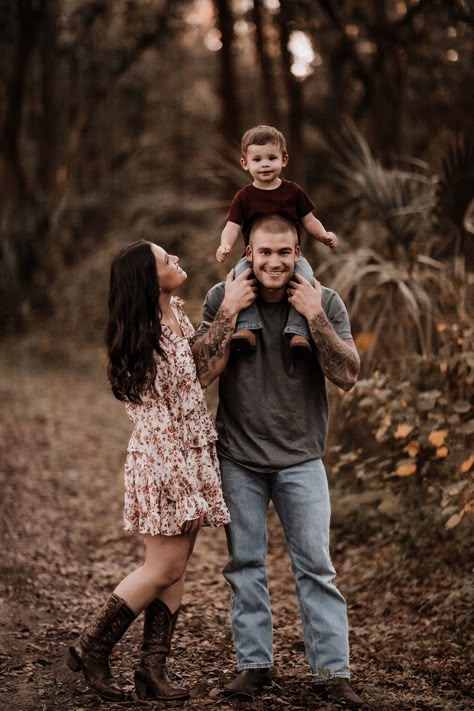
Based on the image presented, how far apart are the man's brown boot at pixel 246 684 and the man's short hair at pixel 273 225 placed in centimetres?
178

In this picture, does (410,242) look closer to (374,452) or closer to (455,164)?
(455,164)

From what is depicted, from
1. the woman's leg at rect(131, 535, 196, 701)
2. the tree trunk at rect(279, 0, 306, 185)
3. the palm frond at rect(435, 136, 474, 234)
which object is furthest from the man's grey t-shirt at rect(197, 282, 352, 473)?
the tree trunk at rect(279, 0, 306, 185)

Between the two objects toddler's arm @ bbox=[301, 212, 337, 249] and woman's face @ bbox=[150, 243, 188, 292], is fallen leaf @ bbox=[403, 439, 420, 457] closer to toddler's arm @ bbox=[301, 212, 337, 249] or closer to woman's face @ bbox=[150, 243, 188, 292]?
toddler's arm @ bbox=[301, 212, 337, 249]

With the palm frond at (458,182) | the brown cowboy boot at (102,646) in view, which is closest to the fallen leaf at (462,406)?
the palm frond at (458,182)

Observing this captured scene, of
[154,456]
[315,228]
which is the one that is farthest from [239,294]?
[154,456]

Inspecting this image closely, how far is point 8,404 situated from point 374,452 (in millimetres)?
7032

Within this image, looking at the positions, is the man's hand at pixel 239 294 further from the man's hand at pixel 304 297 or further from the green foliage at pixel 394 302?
the green foliage at pixel 394 302

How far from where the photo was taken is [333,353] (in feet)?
12.5

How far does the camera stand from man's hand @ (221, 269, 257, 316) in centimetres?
380

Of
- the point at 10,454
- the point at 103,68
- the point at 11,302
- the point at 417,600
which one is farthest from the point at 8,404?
the point at 103,68

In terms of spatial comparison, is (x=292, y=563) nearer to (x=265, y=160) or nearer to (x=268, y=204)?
(x=268, y=204)

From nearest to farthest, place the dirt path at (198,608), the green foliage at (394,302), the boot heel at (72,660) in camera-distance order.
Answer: the boot heel at (72,660) → the dirt path at (198,608) → the green foliage at (394,302)

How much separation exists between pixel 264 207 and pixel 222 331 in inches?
21.3

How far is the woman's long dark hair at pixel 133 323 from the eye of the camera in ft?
12.4
